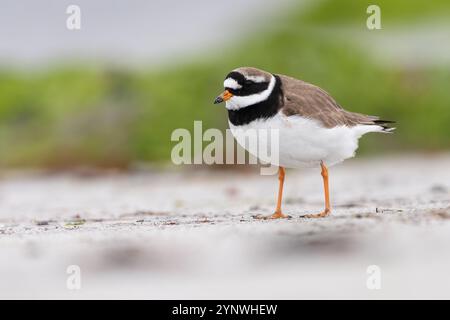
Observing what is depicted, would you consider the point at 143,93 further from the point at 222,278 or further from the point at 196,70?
the point at 222,278

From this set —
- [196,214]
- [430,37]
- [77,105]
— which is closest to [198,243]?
[196,214]

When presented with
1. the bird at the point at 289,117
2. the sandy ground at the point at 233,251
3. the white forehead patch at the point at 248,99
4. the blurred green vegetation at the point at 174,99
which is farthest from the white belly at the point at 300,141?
the blurred green vegetation at the point at 174,99

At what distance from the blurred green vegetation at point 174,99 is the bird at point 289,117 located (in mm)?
7057

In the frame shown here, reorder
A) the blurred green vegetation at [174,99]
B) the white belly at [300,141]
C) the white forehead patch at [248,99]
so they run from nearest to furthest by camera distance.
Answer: the white belly at [300,141] < the white forehead patch at [248,99] < the blurred green vegetation at [174,99]

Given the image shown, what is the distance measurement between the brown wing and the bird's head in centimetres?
17

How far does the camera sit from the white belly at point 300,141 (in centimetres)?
693

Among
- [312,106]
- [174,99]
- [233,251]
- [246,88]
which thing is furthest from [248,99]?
[174,99]

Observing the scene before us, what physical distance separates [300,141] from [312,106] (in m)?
0.37

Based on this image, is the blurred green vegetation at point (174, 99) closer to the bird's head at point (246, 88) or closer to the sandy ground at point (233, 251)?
the sandy ground at point (233, 251)

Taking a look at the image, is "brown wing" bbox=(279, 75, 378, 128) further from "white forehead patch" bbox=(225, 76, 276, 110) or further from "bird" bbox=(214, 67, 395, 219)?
"white forehead patch" bbox=(225, 76, 276, 110)

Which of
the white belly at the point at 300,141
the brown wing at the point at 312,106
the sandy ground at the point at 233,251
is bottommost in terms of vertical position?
the sandy ground at the point at 233,251

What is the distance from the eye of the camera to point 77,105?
15.7 meters

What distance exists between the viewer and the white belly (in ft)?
22.7
